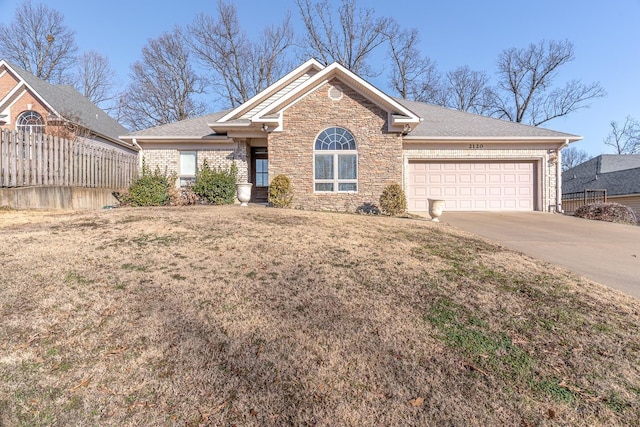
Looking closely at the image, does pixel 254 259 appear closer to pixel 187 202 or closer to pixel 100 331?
pixel 100 331

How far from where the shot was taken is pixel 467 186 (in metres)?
13.7

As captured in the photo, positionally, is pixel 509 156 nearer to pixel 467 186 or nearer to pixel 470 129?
pixel 470 129

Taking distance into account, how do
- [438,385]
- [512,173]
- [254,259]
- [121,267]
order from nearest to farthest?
[438,385], [121,267], [254,259], [512,173]

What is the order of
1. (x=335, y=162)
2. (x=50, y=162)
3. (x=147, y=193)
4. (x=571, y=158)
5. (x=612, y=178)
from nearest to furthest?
1. (x=50, y=162)
2. (x=147, y=193)
3. (x=335, y=162)
4. (x=612, y=178)
5. (x=571, y=158)

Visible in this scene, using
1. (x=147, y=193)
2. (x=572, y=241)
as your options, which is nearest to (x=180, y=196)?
(x=147, y=193)

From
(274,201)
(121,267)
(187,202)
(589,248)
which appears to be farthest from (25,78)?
(589,248)

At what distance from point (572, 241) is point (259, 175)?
37.5 ft

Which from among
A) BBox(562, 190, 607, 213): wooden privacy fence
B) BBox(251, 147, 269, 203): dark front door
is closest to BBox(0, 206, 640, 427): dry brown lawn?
BBox(251, 147, 269, 203): dark front door

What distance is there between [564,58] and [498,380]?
38340mm

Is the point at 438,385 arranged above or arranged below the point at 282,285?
below

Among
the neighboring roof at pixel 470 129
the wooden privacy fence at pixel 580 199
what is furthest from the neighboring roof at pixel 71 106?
the wooden privacy fence at pixel 580 199

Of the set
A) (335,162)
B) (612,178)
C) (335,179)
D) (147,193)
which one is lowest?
(147,193)

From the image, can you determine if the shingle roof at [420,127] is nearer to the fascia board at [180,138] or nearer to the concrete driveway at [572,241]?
the fascia board at [180,138]

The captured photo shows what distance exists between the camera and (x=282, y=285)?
4078 millimetres
